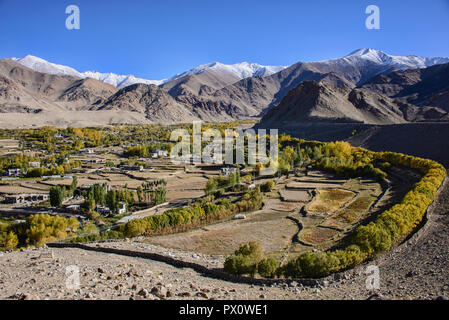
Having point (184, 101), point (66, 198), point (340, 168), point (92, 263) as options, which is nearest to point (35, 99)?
→ point (184, 101)

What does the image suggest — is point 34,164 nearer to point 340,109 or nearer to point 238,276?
point 238,276

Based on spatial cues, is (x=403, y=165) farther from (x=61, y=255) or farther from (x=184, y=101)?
(x=184, y=101)

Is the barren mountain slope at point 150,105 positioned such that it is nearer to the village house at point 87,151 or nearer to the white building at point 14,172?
the village house at point 87,151

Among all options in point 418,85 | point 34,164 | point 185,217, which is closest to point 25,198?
point 185,217

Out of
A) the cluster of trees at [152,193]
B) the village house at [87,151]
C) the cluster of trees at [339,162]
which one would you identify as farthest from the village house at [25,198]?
the village house at [87,151]

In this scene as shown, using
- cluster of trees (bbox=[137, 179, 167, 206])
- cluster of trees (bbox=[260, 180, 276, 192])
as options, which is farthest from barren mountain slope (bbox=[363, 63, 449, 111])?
cluster of trees (bbox=[137, 179, 167, 206])

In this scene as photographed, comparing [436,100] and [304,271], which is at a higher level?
[436,100]

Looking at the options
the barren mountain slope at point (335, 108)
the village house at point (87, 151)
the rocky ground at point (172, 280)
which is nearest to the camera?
the rocky ground at point (172, 280)
